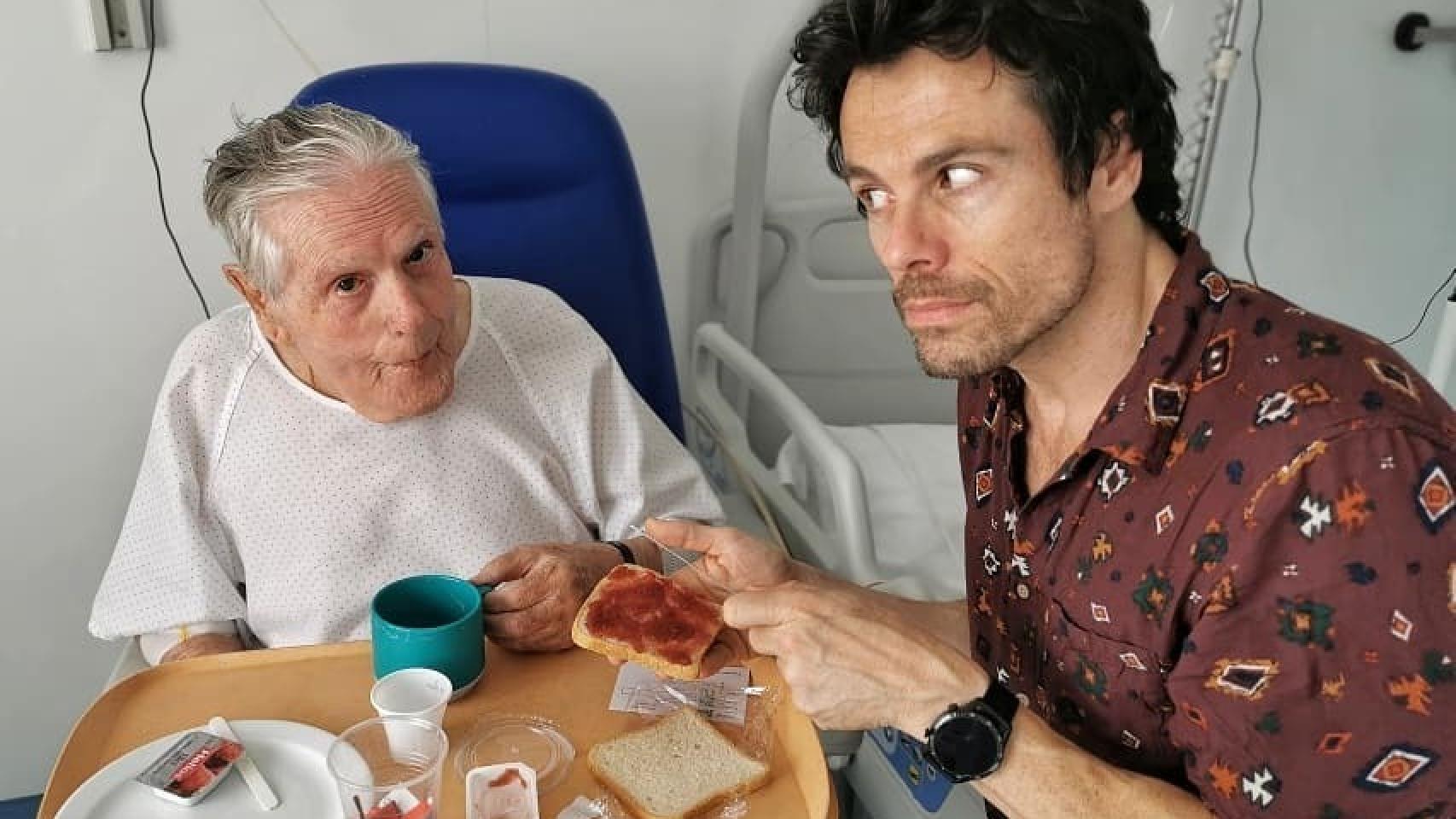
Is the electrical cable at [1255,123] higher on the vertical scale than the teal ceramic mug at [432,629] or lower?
higher

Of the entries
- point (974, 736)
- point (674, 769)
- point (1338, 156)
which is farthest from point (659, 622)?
point (1338, 156)

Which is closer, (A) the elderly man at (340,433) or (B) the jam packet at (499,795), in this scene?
(B) the jam packet at (499,795)

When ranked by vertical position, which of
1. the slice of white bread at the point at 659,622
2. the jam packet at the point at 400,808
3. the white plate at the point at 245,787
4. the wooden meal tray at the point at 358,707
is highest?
the slice of white bread at the point at 659,622

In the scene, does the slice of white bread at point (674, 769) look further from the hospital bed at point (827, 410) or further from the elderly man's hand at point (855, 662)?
the hospital bed at point (827, 410)

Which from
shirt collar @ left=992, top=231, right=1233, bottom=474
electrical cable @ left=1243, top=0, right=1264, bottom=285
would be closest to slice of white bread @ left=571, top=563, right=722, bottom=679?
shirt collar @ left=992, top=231, right=1233, bottom=474

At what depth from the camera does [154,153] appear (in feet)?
6.96

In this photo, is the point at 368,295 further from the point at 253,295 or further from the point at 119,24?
the point at 119,24

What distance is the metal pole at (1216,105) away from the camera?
266cm

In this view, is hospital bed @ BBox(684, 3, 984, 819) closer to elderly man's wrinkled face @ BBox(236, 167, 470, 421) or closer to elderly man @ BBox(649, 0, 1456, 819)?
elderly man @ BBox(649, 0, 1456, 819)

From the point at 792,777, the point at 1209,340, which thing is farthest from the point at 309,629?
the point at 1209,340

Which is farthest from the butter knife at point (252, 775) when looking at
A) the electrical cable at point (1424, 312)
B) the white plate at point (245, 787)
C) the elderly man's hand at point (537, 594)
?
the electrical cable at point (1424, 312)

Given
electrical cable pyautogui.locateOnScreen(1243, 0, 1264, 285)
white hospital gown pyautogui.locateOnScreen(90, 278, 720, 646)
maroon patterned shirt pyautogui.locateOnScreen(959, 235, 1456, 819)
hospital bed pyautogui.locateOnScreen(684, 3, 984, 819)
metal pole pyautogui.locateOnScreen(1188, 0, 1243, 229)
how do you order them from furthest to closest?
electrical cable pyautogui.locateOnScreen(1243, 0, 1264, 285)
metal pole pyautogui.locateOnScreen(1188, 0, 1243, 229)
hospital bed pyautogui.locateOnScreen(684, 3, 984, 819)
white hospital gown pyautogui.locateOnScreen(90, 278, 720, 646)
maroon patterned shirt pyautogui.locateOnScreen(959, 235, 1456, 819)

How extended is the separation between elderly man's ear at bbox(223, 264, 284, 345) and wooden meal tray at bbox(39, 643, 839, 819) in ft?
1.59

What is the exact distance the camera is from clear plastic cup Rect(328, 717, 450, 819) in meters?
1.12
